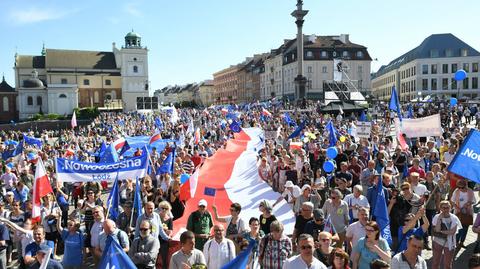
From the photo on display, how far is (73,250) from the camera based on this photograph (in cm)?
774

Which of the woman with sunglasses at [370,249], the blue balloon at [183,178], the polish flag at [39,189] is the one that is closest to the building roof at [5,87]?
the blue balloon at [183,178]

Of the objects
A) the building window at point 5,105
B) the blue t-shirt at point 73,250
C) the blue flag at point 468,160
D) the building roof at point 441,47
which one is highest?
the building roof at point 441,47

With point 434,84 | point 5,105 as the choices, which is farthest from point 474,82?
point 5,105

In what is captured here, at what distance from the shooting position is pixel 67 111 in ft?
302

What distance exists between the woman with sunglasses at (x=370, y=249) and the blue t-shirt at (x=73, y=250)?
15.0 feet

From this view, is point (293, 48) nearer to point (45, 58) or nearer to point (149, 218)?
point (45, 58)

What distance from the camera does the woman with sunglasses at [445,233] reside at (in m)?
7.41

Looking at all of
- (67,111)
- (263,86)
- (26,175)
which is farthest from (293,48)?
(26,175)

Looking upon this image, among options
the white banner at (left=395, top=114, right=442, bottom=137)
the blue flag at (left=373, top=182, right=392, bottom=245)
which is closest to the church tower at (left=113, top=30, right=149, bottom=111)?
the white banner at (left=395, top=114, right=442, bottom=137)

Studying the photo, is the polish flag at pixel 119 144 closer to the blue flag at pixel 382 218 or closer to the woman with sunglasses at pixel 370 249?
the blue flag at pixel 382 218

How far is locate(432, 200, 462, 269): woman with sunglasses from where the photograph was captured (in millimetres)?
7406

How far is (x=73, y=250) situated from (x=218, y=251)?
2927 mm

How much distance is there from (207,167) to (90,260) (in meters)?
3.89

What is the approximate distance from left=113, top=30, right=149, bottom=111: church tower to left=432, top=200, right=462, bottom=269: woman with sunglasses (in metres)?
97.5
